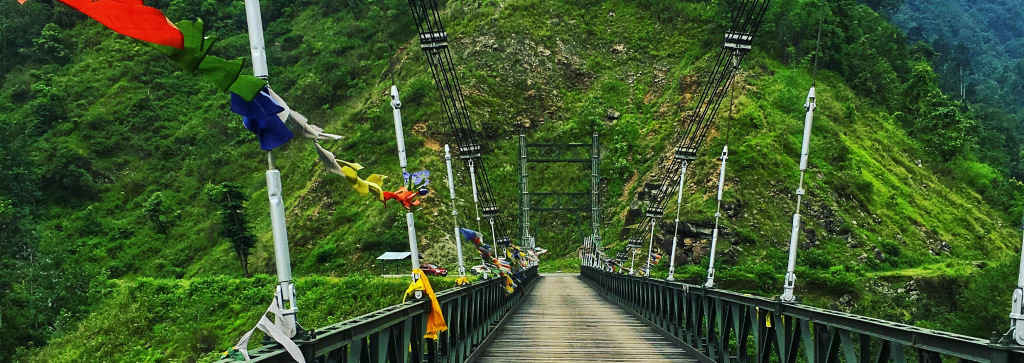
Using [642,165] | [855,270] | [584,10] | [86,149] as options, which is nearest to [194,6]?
[86,149]

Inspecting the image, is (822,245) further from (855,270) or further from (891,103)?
(891,103)

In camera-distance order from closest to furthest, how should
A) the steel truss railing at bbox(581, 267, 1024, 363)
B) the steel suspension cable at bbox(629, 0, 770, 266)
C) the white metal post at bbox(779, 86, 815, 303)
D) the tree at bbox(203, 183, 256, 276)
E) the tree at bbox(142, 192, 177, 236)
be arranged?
the steel truss railing at bbox(581, 267, 1024, 363) < the white metal post at bbox(779, 86, 815, 303) < the steel suspension cable at bbox(629, 0, 770, 266) < the tree at bbox(203, 183, 256, 276) < the tree at bbox(142, 192, 177, 236)

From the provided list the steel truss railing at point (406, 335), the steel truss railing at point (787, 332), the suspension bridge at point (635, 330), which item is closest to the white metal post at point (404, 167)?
the suspension bridge at point (635, 330)

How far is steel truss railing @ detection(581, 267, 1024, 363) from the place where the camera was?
11.5 feet

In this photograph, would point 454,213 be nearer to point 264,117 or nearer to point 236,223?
point 264,117

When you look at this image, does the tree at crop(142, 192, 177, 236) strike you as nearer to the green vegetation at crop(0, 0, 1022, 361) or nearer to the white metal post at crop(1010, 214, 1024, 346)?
Result: the green vegetation at crop(0, 0, 1022, 361)

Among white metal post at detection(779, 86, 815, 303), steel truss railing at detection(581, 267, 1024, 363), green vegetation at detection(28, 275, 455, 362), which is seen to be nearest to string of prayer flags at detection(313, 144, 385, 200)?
steel truss railing at detection(581, 267, 1024, 363)

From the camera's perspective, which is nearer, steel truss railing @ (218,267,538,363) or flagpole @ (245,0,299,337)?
flagpole @ (245,0,299,337)

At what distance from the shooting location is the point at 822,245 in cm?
3161

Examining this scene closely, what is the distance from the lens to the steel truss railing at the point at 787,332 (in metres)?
3.49

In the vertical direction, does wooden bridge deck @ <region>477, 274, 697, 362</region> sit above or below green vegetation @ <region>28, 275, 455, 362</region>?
above

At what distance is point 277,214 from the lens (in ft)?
11.9

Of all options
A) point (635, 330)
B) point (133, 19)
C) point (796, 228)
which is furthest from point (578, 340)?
point (133, 19)

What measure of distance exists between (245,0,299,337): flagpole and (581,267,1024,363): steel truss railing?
3343 millimetres
